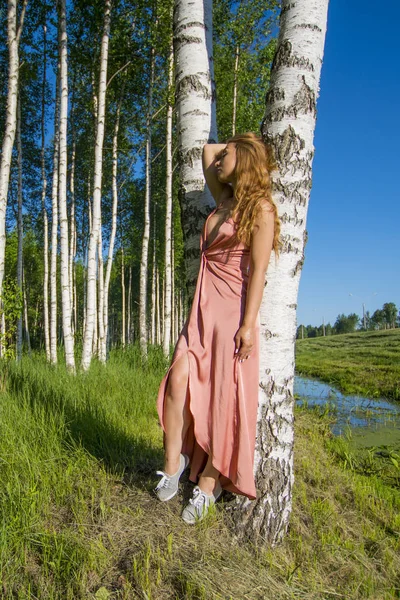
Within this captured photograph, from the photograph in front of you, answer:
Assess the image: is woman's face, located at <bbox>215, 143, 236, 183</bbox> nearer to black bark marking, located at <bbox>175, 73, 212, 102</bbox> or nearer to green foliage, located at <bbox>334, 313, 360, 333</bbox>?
black bark marking, located at <bbox>175, 73, 212, 102</bbox>

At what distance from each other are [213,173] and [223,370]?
118 centimetres

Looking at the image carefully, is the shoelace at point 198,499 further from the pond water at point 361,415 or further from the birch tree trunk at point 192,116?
the pond water at point 361,415

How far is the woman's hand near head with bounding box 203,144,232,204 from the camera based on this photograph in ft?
8.77

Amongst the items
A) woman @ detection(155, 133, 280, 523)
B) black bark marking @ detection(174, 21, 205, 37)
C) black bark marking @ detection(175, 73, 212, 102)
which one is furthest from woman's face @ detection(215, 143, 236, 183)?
black bark marking @ detection(174, 21, 205, 37)

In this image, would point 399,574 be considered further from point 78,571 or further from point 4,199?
point 4,199

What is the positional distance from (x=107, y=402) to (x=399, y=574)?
129 inches

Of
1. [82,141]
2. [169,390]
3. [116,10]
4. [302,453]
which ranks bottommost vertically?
[302,453]

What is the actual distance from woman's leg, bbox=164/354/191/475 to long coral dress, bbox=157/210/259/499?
35 mm

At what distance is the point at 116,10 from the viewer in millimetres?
11781

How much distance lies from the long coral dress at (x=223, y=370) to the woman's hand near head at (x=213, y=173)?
292mm

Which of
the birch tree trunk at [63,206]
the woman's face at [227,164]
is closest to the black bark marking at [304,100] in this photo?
the woman's face at [227,164]

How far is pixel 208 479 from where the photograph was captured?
2.52 meters

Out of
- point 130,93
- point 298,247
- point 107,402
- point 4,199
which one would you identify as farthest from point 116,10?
point 298,247

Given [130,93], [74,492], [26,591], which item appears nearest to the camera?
[26,591]
